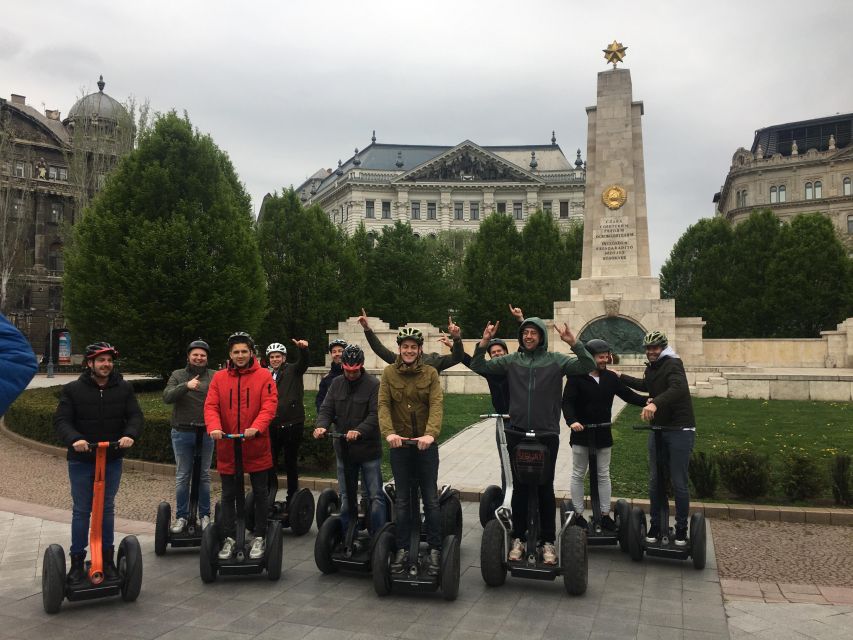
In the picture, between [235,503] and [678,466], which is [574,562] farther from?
[235,503]

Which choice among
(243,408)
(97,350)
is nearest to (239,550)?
(243,408)

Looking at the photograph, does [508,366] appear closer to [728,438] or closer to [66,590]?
[66,590]

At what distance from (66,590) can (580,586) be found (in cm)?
417

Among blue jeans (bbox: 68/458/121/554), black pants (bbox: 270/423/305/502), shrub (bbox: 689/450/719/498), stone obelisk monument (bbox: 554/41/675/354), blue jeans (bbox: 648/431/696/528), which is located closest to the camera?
blue jeans (bbox: 68/458/121/554)

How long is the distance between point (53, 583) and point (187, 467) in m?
2.01

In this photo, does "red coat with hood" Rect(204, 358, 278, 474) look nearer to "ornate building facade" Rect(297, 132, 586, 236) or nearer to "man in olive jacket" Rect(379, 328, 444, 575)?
"man in olive jacket" Rect(379, 328, 444, 575)

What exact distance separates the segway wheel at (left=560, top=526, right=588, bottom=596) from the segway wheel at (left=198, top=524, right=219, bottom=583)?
3.05 meters

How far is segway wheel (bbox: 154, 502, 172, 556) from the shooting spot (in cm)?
691

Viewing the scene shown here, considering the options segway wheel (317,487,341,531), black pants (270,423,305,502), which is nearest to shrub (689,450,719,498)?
segway wheel (317,487,341,531)

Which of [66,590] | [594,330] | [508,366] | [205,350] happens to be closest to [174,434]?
[205,350]

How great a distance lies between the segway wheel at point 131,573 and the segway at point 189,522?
4.08 feet

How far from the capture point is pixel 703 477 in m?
8.77

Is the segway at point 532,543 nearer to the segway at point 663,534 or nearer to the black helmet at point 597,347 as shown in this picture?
the segway at point 663,534

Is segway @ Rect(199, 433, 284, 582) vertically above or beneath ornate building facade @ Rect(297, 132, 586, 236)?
beneath
